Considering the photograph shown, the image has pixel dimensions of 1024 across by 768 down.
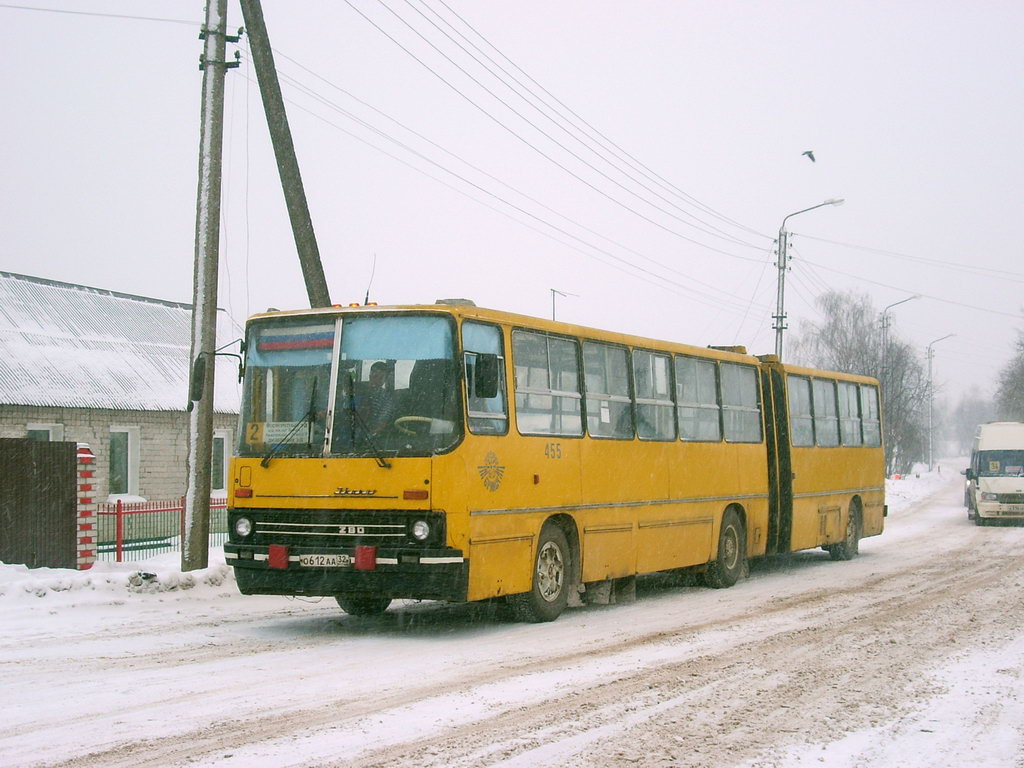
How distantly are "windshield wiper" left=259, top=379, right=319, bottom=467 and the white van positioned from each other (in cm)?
2309

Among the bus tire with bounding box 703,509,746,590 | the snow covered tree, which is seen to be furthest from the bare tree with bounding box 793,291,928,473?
the bus tire with bounding box 703,509,746,590

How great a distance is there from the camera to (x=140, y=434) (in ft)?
96.3

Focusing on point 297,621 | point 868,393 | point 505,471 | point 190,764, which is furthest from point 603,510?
point 868,393

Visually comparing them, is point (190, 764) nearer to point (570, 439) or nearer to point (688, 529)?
point (570, 439)

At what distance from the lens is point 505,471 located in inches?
448

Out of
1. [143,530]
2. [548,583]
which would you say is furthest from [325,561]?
[143,530]

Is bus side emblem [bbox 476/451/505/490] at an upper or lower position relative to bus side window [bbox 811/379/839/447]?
lower

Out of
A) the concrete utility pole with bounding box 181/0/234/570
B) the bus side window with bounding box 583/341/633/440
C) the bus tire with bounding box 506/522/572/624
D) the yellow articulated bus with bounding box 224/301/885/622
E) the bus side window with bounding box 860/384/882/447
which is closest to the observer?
the yellow articulated bus with bounding box 224/301/885/622

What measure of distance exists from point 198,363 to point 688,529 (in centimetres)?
635

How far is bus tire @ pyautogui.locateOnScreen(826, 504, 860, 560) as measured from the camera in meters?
20.8

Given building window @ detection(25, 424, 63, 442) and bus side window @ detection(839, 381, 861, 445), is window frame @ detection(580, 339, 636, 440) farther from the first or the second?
building window @ detection(25, 424, 63, 442)

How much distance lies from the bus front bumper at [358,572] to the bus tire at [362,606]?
163cm

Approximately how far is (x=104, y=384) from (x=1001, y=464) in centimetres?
2181

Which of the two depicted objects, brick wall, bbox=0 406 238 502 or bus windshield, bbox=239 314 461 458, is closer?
bus windshield, bbox=239 314 461 458
